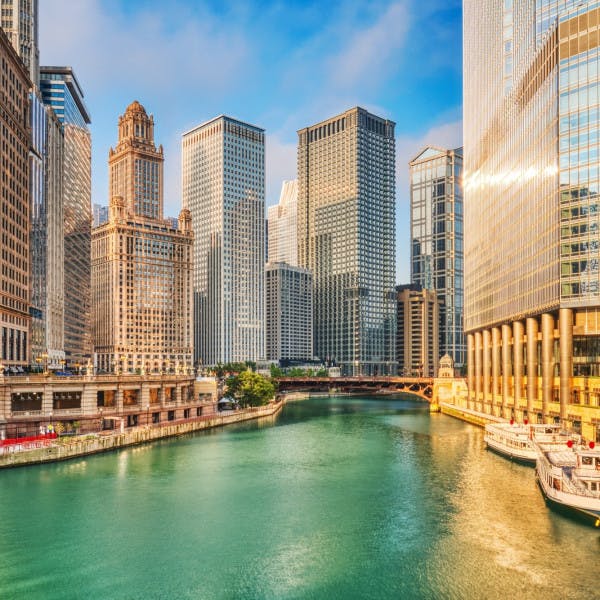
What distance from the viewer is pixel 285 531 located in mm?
59094

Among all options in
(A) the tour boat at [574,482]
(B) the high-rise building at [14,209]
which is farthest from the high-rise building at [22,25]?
(A) the tour boat at [574,482]

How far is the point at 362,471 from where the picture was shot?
8944cm

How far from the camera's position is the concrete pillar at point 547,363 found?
365 feet

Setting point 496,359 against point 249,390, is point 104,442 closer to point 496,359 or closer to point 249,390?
point 249,390

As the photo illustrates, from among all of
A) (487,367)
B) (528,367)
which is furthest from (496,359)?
(528,367)

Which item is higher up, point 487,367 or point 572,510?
point 487,367

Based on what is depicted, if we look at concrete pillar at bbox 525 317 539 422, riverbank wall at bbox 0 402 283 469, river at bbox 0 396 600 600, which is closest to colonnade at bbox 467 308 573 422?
concrete pillar at bbox 525 317 539 422

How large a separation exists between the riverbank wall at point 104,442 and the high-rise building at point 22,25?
107 metres

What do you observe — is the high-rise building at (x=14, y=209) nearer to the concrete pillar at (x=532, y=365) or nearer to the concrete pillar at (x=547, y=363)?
the concrete pillar at (x=532, y=365)

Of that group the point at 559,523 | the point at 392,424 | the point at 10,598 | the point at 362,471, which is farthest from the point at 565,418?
the point at 10,598

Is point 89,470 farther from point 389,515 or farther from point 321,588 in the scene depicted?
point 321,588

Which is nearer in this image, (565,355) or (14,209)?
(565,355)

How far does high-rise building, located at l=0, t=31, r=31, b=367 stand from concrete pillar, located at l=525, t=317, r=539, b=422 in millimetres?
102007

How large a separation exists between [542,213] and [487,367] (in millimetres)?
57297
